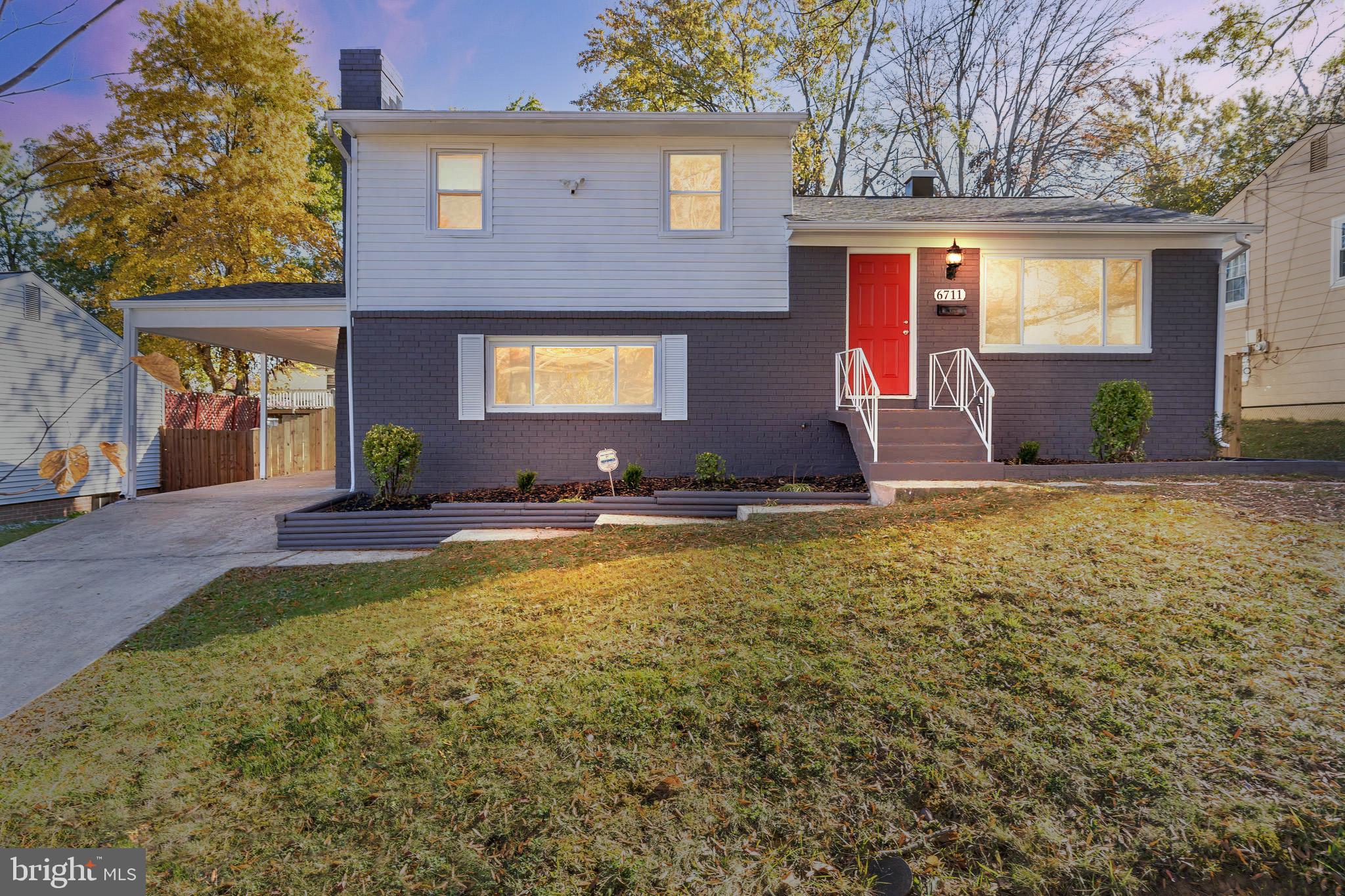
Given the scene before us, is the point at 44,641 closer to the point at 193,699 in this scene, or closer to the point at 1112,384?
the point at 193,699

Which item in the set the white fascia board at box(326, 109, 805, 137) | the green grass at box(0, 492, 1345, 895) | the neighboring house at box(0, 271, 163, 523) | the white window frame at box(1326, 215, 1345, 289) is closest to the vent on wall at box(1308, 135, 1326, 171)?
the white window frame at box(1326, 215, 1345, 289)

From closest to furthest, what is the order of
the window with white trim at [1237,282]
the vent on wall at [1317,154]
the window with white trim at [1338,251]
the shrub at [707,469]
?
the shrub at [707,469] < the window with white trim at [1338,251] < the vent on wall at [1317,154] < the window with white trim at [1237,282]

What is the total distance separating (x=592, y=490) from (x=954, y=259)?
18.7 feet

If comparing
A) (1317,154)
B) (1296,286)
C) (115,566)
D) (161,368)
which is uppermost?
(1317,154)

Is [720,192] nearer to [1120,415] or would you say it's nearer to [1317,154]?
[1120,415]

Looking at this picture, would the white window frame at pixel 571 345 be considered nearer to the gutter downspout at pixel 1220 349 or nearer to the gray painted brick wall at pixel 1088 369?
the gray painted brick wall at pixel 1088 369

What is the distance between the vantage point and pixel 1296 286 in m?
12.5

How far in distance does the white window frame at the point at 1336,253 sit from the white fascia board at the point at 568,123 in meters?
10.9

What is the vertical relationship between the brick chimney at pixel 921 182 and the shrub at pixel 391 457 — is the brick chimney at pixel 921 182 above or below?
above

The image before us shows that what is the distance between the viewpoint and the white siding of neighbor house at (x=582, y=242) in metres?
8.74

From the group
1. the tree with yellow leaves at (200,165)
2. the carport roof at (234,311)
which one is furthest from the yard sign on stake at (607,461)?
the tree with yellow leaves at (200,165)

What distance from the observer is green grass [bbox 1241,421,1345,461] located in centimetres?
1071

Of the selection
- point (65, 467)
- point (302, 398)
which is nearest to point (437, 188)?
point (65, 467)

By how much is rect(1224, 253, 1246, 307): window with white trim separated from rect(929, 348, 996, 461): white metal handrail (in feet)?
31.2
